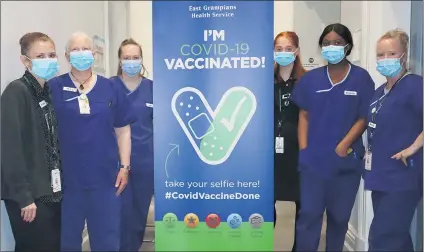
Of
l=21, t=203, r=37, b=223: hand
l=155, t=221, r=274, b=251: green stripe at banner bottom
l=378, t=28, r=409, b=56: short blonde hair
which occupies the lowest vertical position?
l=155, t=221, r=274, b=251: green stripe at banner bottom

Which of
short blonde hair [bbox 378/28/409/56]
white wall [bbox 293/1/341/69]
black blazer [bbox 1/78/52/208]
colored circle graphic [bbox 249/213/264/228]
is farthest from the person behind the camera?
colored circle graphic [bbox 249/213/264/228]

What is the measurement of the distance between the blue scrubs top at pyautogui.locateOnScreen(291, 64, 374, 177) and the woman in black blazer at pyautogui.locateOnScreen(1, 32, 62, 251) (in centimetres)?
116

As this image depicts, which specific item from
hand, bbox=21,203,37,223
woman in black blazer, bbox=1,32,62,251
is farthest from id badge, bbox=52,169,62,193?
hand, bbox=21,203,37,223

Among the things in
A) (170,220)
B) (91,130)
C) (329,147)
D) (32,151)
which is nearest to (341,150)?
(329,147)

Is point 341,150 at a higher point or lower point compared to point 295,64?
lower

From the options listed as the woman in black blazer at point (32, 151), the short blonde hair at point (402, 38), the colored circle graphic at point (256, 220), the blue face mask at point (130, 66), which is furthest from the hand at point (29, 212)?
the short blonde hair at point (402, 38)

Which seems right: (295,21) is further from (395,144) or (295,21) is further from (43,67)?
(43,67)

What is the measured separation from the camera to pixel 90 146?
2.04 meters

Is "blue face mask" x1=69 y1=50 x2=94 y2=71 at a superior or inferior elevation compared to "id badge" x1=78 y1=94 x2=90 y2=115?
superior

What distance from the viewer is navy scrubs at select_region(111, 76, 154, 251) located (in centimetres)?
214

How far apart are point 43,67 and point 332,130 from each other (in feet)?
4.45

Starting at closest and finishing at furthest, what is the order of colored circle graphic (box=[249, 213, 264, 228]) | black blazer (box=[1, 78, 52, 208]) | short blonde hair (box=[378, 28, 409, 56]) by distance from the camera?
black blazer (box=[1, 78, 52, 208])
short blonde hair (box=[378, 28, 409, 56])
colored circle graphic (box=[249, 213, 264, 228])

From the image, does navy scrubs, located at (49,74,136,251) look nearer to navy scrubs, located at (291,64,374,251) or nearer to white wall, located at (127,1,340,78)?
white wall, located at (127,1,340,78)

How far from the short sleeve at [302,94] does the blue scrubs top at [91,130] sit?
0.82 meters
